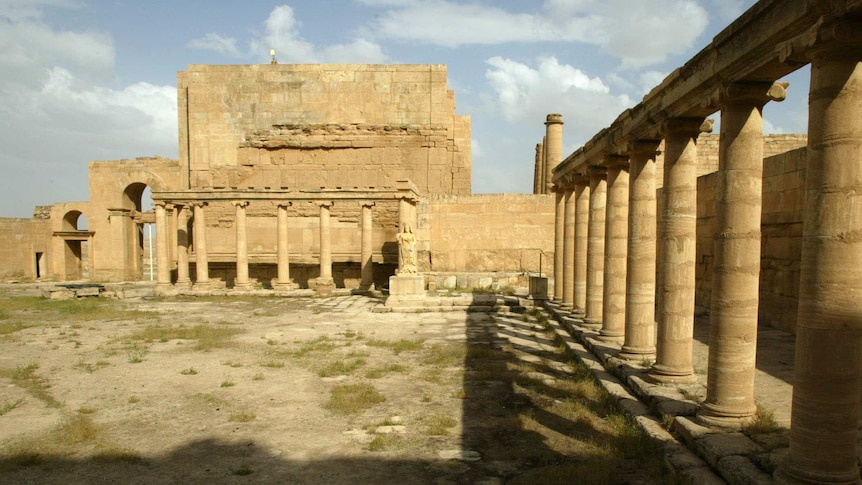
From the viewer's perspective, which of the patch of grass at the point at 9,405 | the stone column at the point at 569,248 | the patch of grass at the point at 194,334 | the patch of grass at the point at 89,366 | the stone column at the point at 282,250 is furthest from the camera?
the stone column at the point at 282,250

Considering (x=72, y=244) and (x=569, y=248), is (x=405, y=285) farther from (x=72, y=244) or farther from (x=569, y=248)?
(x=72, y=244)

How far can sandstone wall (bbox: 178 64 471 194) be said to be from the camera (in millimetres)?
26203

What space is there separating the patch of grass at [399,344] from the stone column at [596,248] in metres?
3.90

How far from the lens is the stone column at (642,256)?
8445 millimetres

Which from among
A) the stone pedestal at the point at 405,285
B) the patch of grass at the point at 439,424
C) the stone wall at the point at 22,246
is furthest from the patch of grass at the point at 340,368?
the stone wall at the point at 22,246

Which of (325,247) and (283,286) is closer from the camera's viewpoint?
(283,286)

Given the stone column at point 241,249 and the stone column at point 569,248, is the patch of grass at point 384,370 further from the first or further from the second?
the stone column at point 241,249

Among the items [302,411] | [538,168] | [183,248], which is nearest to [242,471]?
[302,411]

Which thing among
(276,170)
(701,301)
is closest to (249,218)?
(276,170)

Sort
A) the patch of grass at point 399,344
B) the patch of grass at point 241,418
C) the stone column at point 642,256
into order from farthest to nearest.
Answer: the patch of grass at point 399,344
the stone column at point 642,256
the patch of grass at point 241,418

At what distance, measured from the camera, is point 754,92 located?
5.50 meters

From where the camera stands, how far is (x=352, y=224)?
2623 cm

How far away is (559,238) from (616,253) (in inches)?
251

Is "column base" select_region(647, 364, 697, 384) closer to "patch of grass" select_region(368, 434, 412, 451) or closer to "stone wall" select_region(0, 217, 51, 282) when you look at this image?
"patch of grass" select_region(368, 434, 412, 451)
